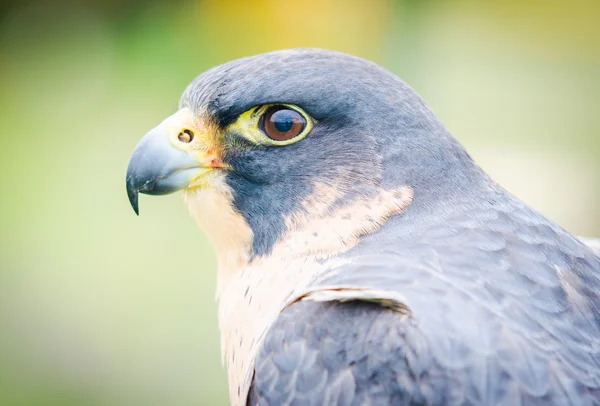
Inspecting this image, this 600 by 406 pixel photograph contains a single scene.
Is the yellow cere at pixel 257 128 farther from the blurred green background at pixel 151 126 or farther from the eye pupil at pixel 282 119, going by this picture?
the blurred green background at pixel 151 126

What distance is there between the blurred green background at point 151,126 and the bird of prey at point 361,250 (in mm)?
3800

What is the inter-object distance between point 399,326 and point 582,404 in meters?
0.49

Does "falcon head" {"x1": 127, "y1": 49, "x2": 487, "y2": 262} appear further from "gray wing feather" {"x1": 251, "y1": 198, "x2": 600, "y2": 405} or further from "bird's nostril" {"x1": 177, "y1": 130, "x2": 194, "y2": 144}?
"gray wing feather" {"x1": 251, "y1": 198, "x2": 600, "y2": 405}

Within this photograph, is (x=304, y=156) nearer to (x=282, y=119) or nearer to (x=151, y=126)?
(x=282, y=119)

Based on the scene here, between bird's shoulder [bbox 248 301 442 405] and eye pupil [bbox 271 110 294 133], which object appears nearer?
bird's shoulder [bbox 248 301 442 405]

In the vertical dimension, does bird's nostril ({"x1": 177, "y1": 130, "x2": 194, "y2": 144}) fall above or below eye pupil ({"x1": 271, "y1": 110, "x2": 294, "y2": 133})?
below

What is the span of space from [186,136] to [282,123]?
1.24ft

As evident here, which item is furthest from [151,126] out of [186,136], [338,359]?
[338,359]

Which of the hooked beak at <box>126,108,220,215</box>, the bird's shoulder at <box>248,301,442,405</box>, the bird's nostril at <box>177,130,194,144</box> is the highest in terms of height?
the bird's nostril at <box>177,130,194,144</box>

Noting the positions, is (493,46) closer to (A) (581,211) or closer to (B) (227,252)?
(A) (581,211)

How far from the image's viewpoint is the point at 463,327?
189 cm

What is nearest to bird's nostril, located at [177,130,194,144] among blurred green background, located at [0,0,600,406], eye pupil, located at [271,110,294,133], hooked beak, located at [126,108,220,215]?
hooked beak, located at [126,108,220,215]

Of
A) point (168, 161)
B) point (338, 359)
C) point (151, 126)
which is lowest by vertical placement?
point (338, 359)

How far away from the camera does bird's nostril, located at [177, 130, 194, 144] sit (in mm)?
2588
